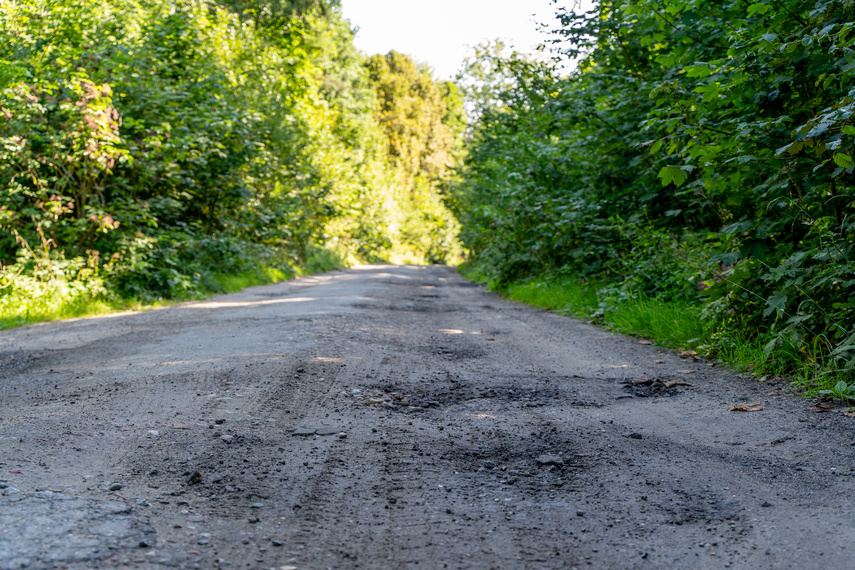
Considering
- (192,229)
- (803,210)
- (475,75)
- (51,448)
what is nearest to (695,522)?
(51,448)

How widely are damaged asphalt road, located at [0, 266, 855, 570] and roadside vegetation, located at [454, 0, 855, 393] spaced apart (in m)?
0.74

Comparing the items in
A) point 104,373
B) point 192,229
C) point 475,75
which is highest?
point 475,75

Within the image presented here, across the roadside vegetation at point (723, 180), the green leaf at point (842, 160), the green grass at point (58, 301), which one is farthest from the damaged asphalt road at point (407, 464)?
the green grass at point (58, 301)

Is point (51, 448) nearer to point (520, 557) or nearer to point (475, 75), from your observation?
point (520, 557)

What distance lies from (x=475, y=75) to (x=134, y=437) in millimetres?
25620

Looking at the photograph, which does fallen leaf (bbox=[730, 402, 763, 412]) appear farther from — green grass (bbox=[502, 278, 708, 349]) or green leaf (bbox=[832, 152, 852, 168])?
green grass (bbox=[502, 278, 708, 349])

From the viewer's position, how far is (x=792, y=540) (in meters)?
2.49

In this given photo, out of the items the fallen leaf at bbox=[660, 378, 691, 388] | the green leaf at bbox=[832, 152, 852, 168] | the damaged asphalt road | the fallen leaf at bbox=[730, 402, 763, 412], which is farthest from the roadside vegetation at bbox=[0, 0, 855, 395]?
Answer: the damaged asphalt road

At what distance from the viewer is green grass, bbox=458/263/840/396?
5.13m

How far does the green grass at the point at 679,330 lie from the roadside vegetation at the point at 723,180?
0.02 meters

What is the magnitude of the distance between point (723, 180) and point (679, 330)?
2.15 meters

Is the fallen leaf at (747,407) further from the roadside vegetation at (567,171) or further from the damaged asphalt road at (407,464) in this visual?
the roadside vegetation at (567,171)

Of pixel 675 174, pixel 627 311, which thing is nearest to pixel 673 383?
pixel 675 174

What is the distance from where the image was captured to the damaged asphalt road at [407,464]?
238cm
